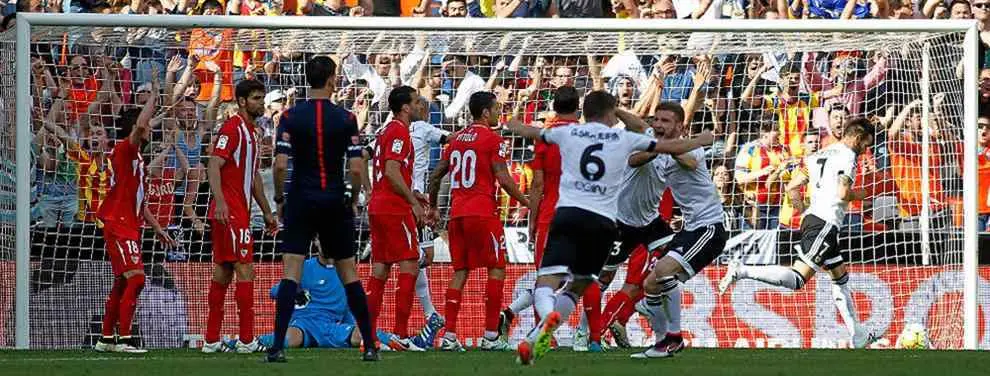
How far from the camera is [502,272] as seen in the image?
46.3 ft

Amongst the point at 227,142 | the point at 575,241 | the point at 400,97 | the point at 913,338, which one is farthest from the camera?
the point at 913,338

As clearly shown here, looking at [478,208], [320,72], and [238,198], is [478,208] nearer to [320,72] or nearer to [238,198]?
[238,198]

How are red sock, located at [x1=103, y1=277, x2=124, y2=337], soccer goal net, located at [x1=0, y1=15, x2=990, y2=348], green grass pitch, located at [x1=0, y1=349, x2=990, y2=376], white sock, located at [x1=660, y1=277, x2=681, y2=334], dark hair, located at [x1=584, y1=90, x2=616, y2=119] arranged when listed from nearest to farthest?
green grass pitch, located at [x1=0, y1=349, x2=990, y2=376] → dark hair, located at [x1=584, y1=90, x2=616, y2=119] → white sock, located at [x1=660, y1=277, x2=681, y2=334] → red sock, located at [x1=103, y1=277, x2=124, y2=337] → soccer goal net, located at [x1=0, y1=15, x2=990, y2=348]

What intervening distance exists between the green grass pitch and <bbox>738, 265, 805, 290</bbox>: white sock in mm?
1992

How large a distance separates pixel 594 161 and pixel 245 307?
11.4 ft

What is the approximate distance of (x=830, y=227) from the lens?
1548 centimetres

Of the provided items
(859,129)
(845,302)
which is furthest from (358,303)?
(845,302)

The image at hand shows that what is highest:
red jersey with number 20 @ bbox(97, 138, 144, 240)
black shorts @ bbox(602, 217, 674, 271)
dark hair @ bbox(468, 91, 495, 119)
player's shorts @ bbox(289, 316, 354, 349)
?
dark hair @ bbox(468, 91, 495, 119)

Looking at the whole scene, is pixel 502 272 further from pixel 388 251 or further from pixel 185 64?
pixel 185 64

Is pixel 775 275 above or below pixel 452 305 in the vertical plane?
above

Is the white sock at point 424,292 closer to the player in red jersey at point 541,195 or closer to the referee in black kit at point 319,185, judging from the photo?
the player in red jersey at point 541,195

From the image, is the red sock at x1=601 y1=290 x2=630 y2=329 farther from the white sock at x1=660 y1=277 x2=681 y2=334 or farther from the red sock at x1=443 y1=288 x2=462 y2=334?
the white sock at x1=660 y1=277 x2=681 y2=334

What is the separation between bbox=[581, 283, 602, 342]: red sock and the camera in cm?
1382

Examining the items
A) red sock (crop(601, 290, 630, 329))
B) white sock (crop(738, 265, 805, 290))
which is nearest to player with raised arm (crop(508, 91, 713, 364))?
red sock (crop(601, 290, 630, 329))
